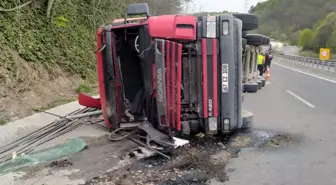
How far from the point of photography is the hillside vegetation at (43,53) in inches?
332

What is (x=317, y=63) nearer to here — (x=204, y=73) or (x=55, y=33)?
(x=55, y=33)

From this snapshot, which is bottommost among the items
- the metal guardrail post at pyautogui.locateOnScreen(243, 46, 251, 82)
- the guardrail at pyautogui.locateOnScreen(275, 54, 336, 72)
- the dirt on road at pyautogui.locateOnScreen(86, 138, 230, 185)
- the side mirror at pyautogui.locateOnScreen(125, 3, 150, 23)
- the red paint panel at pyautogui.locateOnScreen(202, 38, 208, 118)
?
the guardrail at pyautogui.locateOnScreen(275, 54, 336, 72)

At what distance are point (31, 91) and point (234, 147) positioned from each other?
18.8ft

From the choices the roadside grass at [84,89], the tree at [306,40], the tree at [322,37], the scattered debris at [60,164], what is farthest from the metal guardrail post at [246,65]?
the tree at [306,40]

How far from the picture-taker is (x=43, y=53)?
408 inches

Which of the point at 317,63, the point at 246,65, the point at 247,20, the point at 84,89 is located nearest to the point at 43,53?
the point at 84,89

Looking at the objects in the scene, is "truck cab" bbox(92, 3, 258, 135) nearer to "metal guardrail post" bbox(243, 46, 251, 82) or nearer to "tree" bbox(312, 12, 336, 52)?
"metal guardrail post" bbox(243, 46, 251, 82)

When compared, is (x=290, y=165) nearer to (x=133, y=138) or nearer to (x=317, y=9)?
(x=133, y=138)

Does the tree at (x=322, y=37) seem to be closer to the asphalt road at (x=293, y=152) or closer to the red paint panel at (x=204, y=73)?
the asphalt road at (x=293, y=152)

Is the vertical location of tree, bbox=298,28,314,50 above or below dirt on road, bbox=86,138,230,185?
below

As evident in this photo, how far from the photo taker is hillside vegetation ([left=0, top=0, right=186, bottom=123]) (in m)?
8.45

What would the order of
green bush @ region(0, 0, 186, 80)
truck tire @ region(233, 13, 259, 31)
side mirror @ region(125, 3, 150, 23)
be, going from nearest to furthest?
1. truck tire @ region(233, 13, 259, 31)
2. side mirror @ region(125, 3, 150, 23)
3. green bush @ region(0, 0, 186, 80)

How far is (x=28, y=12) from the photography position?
1027cm

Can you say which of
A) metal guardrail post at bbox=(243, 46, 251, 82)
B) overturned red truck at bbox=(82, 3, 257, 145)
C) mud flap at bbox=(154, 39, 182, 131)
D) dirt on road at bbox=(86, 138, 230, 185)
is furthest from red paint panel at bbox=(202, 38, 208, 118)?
metal guardrail post at bbox=(243, 46, 251, 82)
